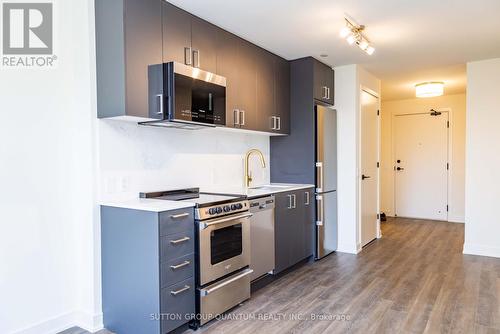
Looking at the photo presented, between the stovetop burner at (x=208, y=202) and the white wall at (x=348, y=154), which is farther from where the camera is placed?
the white wall at (x=348, y=154)

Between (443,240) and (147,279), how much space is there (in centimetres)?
446

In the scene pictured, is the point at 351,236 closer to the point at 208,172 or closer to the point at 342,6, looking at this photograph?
the point at 208,172

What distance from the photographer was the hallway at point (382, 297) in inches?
96.7

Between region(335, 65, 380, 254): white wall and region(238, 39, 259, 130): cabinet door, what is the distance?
1.42 m

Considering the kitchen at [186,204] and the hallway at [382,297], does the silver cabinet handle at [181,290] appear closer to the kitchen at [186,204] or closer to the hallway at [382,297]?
the kitchen at [186,204]

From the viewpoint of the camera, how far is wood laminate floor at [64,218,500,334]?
96.7 inches

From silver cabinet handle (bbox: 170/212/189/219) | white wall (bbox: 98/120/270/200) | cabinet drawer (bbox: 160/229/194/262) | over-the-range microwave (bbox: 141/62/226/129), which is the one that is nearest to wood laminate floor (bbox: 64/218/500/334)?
cabinet drawer (bbox: 160/229/194/262)

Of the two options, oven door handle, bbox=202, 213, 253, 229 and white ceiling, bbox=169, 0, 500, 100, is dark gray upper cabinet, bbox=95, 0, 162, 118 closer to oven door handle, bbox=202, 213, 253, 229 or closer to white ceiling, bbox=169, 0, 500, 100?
white ceiling, bbox=169, 0, 500, 100

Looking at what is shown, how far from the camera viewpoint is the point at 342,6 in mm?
2699

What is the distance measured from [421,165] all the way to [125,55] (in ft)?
20.2

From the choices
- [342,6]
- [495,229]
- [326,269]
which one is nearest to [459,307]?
[326,269]

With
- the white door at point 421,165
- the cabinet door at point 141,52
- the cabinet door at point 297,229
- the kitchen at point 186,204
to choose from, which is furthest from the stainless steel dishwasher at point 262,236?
the white door at point 421,165

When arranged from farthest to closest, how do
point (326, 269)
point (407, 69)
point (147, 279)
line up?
point (407, 69) < point (326, 269) < point (147, 279)

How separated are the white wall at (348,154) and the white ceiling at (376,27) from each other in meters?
0.26
